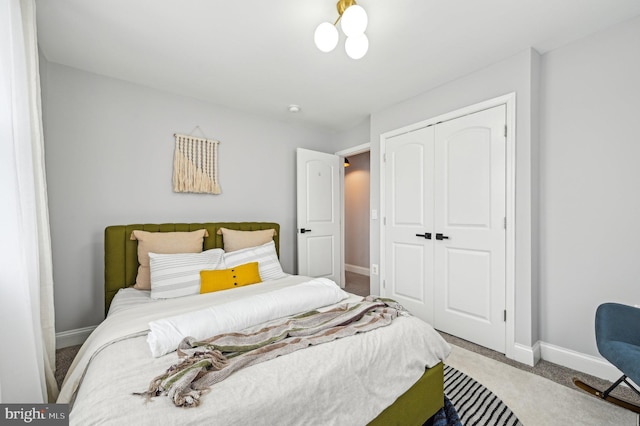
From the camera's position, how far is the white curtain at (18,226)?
1.15 metres

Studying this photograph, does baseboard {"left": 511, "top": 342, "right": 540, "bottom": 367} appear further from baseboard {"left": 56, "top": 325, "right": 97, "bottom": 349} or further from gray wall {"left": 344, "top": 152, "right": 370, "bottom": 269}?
baseboard {"left": 56, "top": 325, "right": 97, "bottom": 349}

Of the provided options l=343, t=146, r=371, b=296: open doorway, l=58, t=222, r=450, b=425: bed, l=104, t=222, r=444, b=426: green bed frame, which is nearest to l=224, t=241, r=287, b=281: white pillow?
l=104, t=222, r=444, b=426: green bed frame

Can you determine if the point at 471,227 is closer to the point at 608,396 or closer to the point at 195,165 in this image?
the point at 608,396

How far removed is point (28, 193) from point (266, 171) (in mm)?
2401

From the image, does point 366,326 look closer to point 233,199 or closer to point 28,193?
point 28,193

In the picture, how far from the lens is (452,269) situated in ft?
8.61

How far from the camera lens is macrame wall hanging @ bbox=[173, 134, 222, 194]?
9.44 feet

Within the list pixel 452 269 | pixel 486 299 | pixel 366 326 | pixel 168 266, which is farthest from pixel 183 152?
pixel 486 299

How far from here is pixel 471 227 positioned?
2.49 metres

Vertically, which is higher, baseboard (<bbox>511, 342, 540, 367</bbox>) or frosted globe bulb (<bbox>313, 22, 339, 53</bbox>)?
frosted globe bulb (<bbox>313, 22, 339, 53</bbox>)

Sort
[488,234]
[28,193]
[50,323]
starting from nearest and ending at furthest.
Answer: [28,193]
[50,323]
[488,234]

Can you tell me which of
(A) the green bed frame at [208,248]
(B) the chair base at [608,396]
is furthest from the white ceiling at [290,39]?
(B) the chair base at [608,396]

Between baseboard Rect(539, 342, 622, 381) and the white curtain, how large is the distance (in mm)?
3177

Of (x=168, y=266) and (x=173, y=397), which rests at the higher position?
(x=168, y=266)
